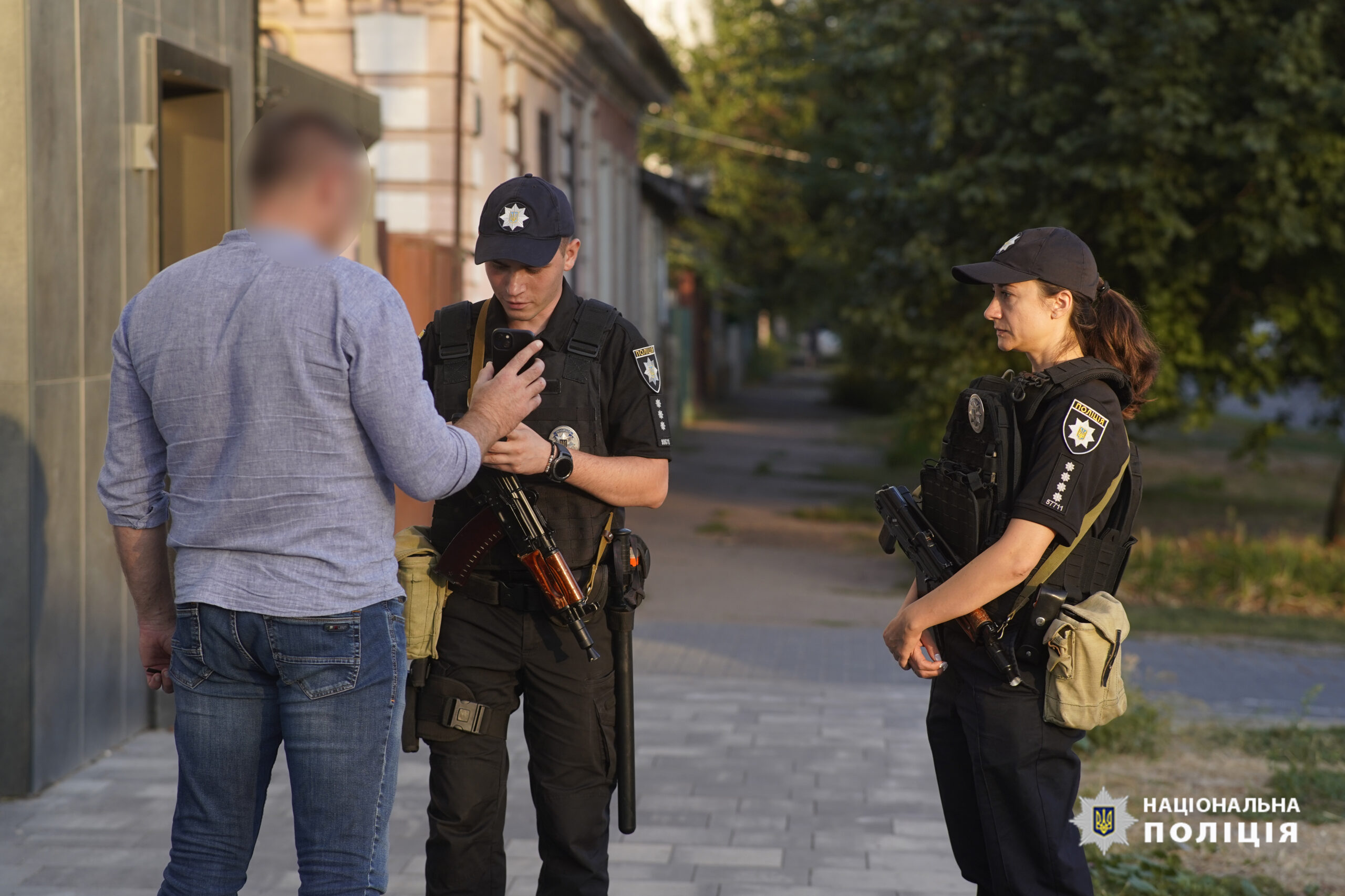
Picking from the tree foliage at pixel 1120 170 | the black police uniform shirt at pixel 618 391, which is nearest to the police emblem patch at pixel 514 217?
the black police uniform shirt at pixel 618 391

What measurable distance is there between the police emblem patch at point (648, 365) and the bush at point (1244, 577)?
7.27 metres

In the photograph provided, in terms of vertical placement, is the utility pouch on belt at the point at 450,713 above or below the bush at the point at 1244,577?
above

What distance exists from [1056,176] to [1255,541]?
130 inches

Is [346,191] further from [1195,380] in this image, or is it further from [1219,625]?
[1195,380]

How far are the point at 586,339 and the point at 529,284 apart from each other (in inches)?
Result: 7.7

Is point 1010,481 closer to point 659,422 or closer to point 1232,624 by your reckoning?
point 659,422

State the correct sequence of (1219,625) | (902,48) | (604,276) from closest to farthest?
1. (1219,625)
2. (902,48)
3. (604,276)

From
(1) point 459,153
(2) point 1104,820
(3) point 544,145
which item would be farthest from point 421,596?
(3) point 544,145

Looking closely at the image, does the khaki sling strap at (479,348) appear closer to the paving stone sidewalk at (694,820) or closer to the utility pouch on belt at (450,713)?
the utility pouch on belt at (450,713)

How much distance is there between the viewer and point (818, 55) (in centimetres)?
1168

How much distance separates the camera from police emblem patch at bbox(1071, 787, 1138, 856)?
458 cm

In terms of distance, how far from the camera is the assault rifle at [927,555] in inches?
119

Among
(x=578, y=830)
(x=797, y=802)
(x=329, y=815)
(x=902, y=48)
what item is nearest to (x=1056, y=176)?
(x=902, y=48)

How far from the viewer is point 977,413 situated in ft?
10.1
